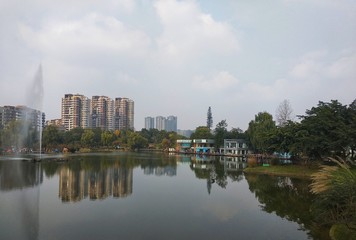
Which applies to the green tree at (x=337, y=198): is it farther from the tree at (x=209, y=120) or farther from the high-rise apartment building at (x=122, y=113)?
the high-rise apartment building at (x=122, y=113)

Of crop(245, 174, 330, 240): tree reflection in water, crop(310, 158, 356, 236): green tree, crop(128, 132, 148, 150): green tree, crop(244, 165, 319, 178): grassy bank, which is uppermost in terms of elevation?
crop(128, 132, 148, 150): green tree

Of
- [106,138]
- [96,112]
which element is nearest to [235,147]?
[106,138]

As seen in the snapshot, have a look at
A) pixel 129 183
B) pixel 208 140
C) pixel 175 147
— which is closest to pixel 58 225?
pixel 129 183

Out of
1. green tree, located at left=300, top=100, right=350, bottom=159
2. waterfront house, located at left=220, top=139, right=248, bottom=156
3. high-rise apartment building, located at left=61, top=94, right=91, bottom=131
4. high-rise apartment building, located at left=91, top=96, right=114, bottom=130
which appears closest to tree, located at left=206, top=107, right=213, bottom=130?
waterfront house, located at left=220, top=139, right=248, bottom=156

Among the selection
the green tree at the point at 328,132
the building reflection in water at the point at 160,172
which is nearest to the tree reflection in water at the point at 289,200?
the green tree at the point at 328,132

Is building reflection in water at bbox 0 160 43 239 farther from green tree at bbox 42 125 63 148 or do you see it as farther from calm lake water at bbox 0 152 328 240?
green tree at bbox 42 125 63 148

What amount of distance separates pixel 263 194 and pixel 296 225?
9055 mm

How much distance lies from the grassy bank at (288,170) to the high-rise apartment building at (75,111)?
401 ft

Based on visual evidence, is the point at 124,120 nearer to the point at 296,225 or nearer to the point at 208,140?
the point at 208,140

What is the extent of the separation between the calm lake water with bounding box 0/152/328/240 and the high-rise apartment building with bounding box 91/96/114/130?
12582 centimetres

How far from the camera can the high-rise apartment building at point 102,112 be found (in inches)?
5989

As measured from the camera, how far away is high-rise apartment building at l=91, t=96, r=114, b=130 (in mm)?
152125

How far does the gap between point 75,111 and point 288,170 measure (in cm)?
12767

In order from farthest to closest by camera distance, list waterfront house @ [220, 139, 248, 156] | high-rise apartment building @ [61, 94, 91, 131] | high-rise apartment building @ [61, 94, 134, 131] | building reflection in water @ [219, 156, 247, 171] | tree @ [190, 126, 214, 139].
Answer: high-rise apartment building @ [61, 94, 134, 131], high-rise apartment building @ [61, 94, 91, 131], tree @ [190, 126, 214, 139], waterfront house @ [220, 139, 248, 156], building reflection in water @ [219, 156, 247, 171]
